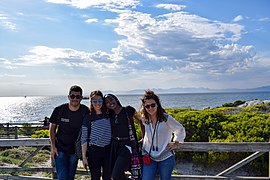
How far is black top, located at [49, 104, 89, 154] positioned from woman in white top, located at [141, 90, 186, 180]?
0.94 meters

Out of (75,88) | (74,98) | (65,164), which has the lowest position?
(65,164)

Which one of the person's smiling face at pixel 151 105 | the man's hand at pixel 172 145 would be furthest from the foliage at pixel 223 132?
the person's smiling face at pixel 151 105

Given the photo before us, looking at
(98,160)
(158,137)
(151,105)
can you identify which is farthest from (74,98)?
(158,137)

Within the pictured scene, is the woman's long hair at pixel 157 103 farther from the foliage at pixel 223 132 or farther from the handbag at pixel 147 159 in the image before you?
the foliage at pixel 223 132

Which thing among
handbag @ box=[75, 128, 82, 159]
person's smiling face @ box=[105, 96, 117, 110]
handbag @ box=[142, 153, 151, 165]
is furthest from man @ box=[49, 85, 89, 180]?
handbag @ box=[142, 153, 151, 165]

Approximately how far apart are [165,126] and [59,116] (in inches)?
61.3

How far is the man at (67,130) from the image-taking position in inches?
180

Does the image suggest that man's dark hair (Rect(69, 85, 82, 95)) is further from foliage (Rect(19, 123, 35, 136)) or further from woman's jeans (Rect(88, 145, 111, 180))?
foliage (Rect(19, 123, 35, 136))

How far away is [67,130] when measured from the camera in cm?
458

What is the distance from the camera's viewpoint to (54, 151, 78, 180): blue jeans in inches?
185

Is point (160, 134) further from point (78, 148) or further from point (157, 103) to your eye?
point (78, 148)

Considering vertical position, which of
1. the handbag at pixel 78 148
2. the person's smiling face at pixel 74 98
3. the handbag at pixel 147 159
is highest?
the person's smiling face at pixel 74 98

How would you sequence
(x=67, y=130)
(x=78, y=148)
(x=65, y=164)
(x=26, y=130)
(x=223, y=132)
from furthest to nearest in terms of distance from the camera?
(x=26, y=130)
(x=223, y=132)
(x=65, y=164)
(x=67, y=130)
(x=78, y=148)

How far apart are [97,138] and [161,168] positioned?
0.97 metres
